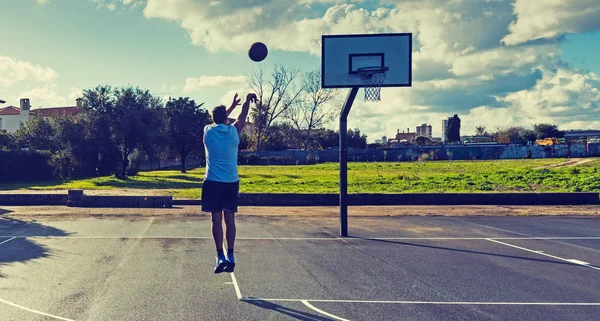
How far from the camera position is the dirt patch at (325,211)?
52.1ft

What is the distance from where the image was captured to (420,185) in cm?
2466

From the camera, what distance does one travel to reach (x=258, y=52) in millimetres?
8945

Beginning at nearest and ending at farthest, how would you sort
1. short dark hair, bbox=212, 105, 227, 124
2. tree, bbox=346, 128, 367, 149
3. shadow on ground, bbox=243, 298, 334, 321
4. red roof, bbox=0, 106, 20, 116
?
shadow on ground, bbox=243, 298, 334, 321, short dark hair, bbox=212, 105, 227, 124, red roof, bbox=0, 106, 20, 116, tree, bbox=346, 128, 367, 149

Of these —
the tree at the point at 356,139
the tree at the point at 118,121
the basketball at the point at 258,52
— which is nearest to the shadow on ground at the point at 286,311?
the basketball at the point at 258,52

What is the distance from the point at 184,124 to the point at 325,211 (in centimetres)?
2389

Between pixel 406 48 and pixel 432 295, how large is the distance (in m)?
6.89

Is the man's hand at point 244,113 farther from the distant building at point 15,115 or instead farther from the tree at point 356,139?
the tree at point 356,139

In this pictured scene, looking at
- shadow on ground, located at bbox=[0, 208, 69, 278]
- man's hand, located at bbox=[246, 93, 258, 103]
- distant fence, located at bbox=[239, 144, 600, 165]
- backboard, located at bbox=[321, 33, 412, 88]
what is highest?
backboard, located at bbox=[321, 33, 412, 88]

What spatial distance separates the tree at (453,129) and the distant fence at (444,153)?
4864 cm

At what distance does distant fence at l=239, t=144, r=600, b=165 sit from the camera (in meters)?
56.2

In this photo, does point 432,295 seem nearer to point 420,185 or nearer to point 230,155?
point 230,155

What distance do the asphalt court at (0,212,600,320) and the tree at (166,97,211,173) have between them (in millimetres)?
26372

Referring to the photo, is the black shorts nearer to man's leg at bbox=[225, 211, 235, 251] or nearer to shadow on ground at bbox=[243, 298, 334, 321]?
man's leg at bbox=[225, 211, 235, 251]

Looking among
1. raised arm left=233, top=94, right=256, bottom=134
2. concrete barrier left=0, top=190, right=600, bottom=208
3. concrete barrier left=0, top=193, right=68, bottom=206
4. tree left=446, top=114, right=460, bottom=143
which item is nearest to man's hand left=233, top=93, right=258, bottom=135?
raised arm left=233, top=94, right=256, bottom=134
